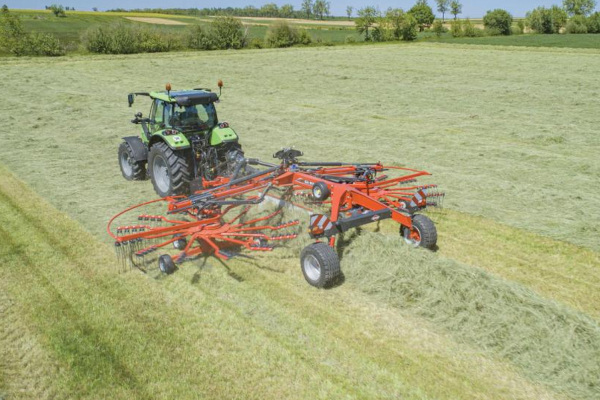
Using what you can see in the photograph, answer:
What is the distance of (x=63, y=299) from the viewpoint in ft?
18.0

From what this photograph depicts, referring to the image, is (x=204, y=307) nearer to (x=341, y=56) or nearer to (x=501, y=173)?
(x=501, y=173)

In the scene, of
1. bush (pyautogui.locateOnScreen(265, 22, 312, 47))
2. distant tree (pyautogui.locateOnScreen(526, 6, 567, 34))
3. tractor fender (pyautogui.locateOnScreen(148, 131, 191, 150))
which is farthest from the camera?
distant tree (pyautogui.locateOnScreen(526, 6, 567, 34))

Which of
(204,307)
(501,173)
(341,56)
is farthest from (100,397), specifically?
(341,56)

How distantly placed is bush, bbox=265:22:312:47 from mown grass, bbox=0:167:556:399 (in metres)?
41.2

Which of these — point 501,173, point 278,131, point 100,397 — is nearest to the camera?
point 100,397

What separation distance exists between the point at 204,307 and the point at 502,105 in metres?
15.5

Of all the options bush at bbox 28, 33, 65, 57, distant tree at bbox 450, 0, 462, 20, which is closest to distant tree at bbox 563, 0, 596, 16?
distant tree at bbox 450, 0, 462, 20

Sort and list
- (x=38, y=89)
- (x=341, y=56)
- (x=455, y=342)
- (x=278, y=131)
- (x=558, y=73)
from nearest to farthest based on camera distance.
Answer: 1. (x=455, y=342)
2. (x=278, y=131)
3. (x=38, y=89)
4. (x=558, y=73)
5. (x=341, y=56)

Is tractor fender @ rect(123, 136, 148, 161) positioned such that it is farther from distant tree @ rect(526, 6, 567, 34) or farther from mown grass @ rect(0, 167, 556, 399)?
distant tree @ rect(526, 6, 567, 34)

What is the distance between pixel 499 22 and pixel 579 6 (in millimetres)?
56100

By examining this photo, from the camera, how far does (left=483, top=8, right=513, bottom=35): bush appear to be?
54312 millimetres

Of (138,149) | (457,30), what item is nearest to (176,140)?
(138,149)

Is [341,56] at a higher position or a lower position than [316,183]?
higher

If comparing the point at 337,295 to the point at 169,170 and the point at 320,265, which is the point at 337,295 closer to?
the point at 320,265
